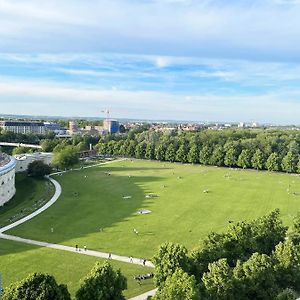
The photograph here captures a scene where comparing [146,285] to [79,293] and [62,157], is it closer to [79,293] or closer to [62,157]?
[79,293]

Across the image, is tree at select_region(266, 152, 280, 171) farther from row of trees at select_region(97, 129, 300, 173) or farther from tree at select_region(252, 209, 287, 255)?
tree at select_region(252, 209, 287, 255)

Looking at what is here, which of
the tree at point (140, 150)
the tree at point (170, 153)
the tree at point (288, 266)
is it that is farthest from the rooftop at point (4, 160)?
the tree at point (288, 266)

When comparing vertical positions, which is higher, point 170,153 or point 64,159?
point 170,153

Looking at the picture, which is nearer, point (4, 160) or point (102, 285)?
point (102, 285)

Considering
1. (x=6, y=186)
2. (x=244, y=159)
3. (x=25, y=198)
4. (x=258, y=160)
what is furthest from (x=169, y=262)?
(x=244, y=159)

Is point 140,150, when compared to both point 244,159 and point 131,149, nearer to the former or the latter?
point 131,149

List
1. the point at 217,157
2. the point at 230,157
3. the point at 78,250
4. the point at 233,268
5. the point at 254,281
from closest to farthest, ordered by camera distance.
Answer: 1. the point at 254,281
2. the point at 233,268
3. the point at 78,250
4. the point at 230,157
5. the point at 217,157
